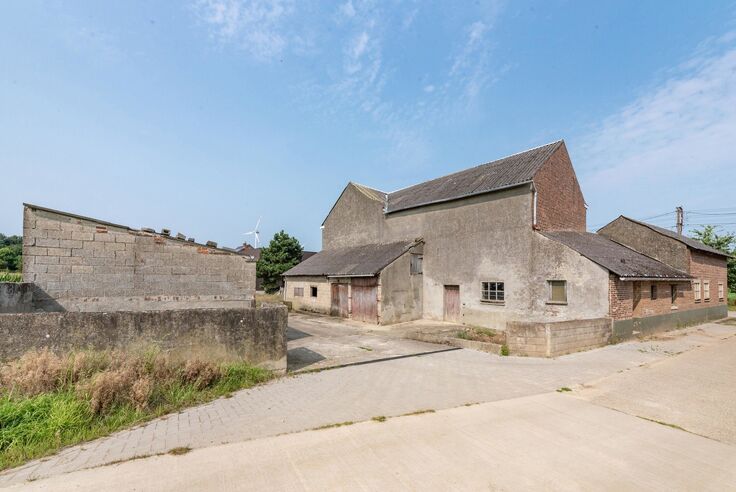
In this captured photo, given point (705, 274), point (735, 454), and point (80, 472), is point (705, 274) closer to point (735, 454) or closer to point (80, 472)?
point (735, 454)

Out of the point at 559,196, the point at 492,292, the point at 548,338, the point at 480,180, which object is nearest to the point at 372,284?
the point at 492,292

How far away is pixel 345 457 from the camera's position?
160 inches

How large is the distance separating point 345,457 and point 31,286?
8.56m

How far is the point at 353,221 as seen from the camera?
24172mm

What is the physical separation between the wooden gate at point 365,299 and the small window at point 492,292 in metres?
5.10

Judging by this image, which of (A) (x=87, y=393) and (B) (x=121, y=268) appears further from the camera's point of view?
(B) (x=121, y=268)

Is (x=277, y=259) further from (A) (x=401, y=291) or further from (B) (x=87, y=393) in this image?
(B) (x=87, y=393)

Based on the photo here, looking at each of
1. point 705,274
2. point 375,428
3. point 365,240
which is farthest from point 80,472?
point 705,274

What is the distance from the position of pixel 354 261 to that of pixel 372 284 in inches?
125

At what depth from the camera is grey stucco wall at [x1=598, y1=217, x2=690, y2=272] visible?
17.4m

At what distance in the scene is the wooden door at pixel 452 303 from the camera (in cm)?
1755

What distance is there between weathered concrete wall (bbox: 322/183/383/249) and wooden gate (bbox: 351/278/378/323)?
4421 millimetres

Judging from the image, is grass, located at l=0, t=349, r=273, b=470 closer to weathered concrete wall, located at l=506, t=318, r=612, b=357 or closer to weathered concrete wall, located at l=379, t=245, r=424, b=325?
weathered concrete wall, located at l=506, t=318, r=612, b=357

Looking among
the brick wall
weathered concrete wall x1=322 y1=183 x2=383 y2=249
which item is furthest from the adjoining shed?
the brick wall
